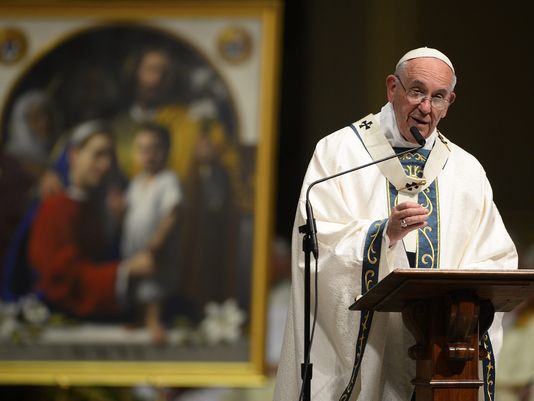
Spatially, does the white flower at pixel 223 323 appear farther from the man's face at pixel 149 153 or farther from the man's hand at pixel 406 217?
the man's hand at pixel 406 217

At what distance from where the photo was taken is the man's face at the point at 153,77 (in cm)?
729

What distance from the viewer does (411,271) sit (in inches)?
125

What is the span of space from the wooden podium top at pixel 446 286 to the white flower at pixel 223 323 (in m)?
3.43

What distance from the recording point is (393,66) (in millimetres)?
7098

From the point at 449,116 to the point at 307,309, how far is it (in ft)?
12.1

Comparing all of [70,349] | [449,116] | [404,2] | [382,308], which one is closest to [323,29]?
[404,2]

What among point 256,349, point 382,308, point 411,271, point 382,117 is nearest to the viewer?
point 411,271

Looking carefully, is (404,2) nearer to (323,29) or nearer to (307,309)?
(323,29)

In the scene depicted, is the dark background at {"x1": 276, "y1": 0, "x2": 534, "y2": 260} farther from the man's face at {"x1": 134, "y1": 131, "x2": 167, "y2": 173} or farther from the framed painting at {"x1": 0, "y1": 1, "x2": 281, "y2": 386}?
the man's face at {"x1": 134, "y1": 131, "x2": 167, "y2": 173}

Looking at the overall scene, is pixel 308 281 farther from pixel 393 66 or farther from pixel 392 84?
pixel 393 66

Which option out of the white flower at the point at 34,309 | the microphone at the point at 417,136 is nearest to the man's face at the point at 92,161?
the white flower at the point at 34,309

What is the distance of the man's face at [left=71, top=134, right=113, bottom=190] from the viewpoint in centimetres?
725

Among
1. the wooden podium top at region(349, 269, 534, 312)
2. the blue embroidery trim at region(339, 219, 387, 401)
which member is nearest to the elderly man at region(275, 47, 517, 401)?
the blue embroidery trim at region(339, 219, 387, 401)

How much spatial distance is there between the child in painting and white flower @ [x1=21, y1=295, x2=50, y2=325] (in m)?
0.62
